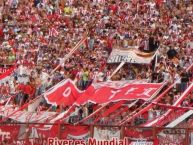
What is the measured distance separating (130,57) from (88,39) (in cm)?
340

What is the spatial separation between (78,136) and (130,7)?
14.9m

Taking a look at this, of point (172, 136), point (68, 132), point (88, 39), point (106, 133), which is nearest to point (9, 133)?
point (68, 132)

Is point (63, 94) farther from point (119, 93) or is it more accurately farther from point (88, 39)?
point (88, 39)

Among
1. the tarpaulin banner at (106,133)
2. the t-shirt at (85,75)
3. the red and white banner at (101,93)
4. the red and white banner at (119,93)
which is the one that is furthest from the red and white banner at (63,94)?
the tarpaulin banner at (106,133)

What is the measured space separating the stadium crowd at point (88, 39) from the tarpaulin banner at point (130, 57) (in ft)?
0.64

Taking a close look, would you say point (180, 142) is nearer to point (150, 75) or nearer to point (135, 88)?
point (135, 88)

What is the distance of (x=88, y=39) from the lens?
33.0 metres

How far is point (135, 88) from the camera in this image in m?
24.7

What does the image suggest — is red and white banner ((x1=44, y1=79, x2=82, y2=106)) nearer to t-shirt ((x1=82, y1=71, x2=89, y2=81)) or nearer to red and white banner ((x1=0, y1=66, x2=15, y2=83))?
t-shirt ((x1=82, y1=71, x2=89, y2=81))

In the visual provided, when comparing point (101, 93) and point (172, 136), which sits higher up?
point (101, 93)

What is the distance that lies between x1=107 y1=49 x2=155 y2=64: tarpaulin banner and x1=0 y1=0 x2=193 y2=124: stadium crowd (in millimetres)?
197

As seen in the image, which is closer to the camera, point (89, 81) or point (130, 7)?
point (89, 81)

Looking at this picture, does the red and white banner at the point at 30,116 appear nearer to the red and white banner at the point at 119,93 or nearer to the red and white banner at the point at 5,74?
the red and white banner at the point at 119,93

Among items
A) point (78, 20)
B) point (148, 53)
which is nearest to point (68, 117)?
point (148, 53)
